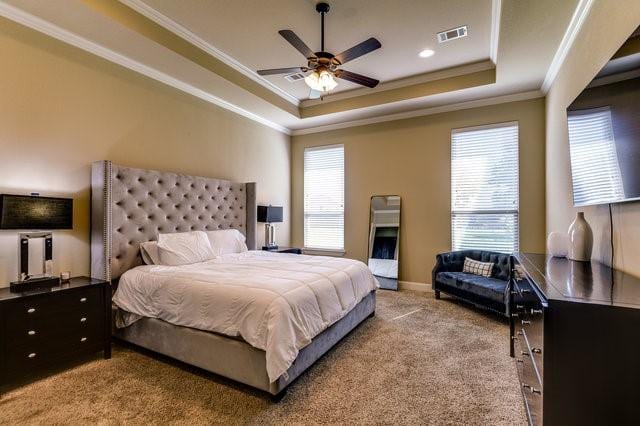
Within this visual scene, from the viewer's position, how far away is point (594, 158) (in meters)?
2.03

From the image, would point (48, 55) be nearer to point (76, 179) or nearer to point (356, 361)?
point (76, 179)

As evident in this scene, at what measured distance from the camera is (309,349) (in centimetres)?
251

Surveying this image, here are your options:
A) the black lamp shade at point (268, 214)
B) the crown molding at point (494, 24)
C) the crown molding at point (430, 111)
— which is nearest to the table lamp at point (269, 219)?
the black lamp shade at point (268, 214)

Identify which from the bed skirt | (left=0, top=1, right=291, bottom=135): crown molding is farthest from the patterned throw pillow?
(left=0, top=1, right=291, bottom=135): crown molding

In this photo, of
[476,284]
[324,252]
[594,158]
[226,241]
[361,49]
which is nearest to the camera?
[594,158]

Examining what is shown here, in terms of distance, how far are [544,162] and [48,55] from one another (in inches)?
232

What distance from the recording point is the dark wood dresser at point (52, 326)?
90.7 inches

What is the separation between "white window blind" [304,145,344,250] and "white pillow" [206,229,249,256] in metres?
1.91

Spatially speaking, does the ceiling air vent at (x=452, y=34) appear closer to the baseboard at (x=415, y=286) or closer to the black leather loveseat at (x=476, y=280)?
the black leather loveseat at (x=476, y=280)

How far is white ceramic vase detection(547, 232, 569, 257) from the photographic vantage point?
268cm


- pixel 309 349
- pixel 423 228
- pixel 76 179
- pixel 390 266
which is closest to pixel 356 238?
pixel 390 266

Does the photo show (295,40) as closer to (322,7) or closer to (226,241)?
Result: (322,7)

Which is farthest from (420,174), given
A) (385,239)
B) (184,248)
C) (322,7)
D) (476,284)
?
(184,248)

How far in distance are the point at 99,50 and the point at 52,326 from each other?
271cm
